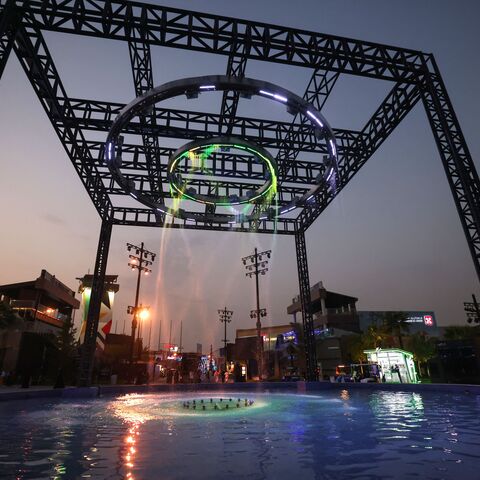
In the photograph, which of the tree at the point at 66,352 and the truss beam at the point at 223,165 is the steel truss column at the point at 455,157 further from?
the tree at the point at 66,352

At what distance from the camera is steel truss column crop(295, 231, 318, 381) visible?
83.1 ft

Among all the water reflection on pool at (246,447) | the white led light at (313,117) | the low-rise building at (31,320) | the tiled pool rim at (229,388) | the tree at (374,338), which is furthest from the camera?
the tree at (374,338)

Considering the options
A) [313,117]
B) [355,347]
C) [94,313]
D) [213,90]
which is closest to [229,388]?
[94,313]

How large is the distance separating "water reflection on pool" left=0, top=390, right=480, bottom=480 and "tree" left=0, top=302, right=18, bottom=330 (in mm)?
32710

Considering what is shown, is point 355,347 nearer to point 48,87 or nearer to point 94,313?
point 94,313

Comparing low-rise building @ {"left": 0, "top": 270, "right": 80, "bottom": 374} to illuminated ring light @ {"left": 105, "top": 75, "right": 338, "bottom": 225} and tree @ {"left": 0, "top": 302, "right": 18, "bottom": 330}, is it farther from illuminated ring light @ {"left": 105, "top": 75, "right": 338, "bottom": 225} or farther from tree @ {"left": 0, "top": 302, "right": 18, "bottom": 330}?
illuminated ring light @ {"left": 105, "top": 75, "right": 338, "bottom": 225}

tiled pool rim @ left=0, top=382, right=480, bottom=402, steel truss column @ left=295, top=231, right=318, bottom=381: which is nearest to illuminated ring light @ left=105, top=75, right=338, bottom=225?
steel truss column @ left=295, top=231, right=318, bottom=381

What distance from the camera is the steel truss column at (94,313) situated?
2166 cm

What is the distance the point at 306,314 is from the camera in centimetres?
2600

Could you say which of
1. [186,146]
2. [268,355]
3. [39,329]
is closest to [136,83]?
[186,146]

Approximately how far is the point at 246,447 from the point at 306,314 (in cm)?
2068

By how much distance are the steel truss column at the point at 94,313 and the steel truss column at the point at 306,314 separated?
15.2 meters

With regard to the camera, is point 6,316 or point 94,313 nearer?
point 94,313

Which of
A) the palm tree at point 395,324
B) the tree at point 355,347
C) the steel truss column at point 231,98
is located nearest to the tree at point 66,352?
the steel truss column at point 231,98
